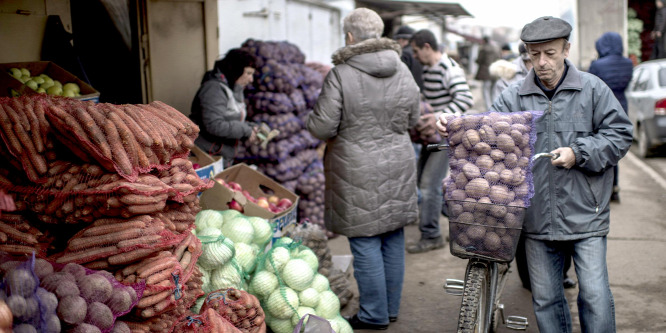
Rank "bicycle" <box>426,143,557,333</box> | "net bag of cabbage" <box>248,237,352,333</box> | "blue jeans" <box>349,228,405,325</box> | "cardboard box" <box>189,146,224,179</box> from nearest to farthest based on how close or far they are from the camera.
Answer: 1. "bicycle" <box>426,143,557,333</box>
2. "net bag of cabbage" <box>248,237,352,333</box>
3. "blue jeans" <box>349,228,405,325</box>
4. "cardboard box" <box>189,146,224,179</box>

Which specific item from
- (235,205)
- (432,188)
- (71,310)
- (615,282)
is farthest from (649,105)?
(71,310)

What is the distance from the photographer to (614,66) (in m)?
8.38

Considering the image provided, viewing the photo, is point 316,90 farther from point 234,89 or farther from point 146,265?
point 146,265

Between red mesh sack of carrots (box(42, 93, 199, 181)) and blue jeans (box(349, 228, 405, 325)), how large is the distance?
6.39ft

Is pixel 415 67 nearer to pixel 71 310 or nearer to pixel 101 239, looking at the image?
pixel 101 239

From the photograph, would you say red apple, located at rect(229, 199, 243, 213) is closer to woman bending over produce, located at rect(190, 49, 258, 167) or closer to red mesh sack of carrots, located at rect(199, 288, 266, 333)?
woman bending over produce, located at rect(190, 49, 258, 167)

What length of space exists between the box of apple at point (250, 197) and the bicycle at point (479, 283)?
5.98 ft

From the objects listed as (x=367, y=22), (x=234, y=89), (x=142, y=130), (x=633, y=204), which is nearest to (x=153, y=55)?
(x=234, y=89)

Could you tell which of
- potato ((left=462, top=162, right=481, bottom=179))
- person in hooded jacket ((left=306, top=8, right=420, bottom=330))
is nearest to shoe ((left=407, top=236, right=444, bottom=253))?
person in hooded jacket ((left=306, top=8, right=420, bottom=330))

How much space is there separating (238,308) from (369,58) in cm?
199

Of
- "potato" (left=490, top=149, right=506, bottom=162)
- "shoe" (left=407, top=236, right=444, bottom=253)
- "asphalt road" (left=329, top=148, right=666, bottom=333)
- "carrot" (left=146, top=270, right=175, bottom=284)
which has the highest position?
"potato" (left=490, top=149, right=506, bottom=162)

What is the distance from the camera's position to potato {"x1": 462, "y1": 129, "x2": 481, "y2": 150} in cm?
346

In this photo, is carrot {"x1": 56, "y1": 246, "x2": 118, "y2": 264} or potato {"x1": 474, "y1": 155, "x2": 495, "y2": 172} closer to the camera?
carrot {"x1": 56, "y1": 246, "x2": 118, "y2": 264}

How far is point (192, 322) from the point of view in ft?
10.9
